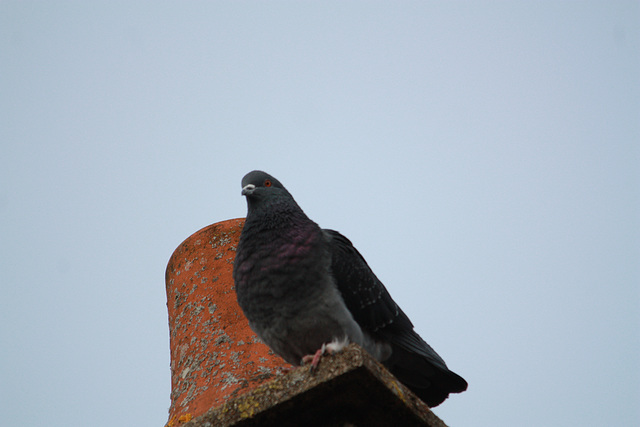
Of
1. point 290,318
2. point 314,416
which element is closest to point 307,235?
point 290,318

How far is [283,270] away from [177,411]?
0.95 meters

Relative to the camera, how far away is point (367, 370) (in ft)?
6.82

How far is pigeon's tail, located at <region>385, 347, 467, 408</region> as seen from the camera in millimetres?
4064

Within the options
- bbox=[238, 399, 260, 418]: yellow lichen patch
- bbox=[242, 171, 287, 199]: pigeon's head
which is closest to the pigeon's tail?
bbox=[242, 171, 287, 199]: pigeon's head

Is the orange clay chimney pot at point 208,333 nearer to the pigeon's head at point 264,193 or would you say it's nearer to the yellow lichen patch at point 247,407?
the pigeon's head at point 264,193

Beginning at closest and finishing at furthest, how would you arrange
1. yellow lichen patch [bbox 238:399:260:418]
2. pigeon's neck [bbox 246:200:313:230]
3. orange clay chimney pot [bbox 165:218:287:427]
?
yellow lichen patch [bbox 238:399:260:418] < orange clay chimney pot [bbox 165:218:287:427] < pigeon's neck [bbox 246:200:313:230]

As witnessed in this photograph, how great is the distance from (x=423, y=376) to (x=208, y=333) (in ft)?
4.61

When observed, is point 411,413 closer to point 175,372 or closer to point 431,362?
point 431,362

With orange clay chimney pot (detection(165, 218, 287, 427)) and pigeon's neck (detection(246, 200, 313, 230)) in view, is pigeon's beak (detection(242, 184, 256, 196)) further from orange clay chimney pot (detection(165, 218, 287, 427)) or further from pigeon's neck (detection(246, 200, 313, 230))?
orange clay chimney pot (detection(165, 218, 287, 427))

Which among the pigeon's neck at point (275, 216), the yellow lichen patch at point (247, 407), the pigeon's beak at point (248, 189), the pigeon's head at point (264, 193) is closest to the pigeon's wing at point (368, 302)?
the pigeon's neck at point (275, 216)

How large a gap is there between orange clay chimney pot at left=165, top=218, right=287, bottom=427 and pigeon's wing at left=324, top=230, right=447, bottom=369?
580 millimetres

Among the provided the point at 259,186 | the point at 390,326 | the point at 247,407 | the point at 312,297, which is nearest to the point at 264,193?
the point at 259,186

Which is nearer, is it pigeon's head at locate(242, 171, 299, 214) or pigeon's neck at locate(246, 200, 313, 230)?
pigeon's neck at locate(246, 200, 313, 230)

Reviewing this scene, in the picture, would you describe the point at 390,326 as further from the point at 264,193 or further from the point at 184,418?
the point at 184,418
